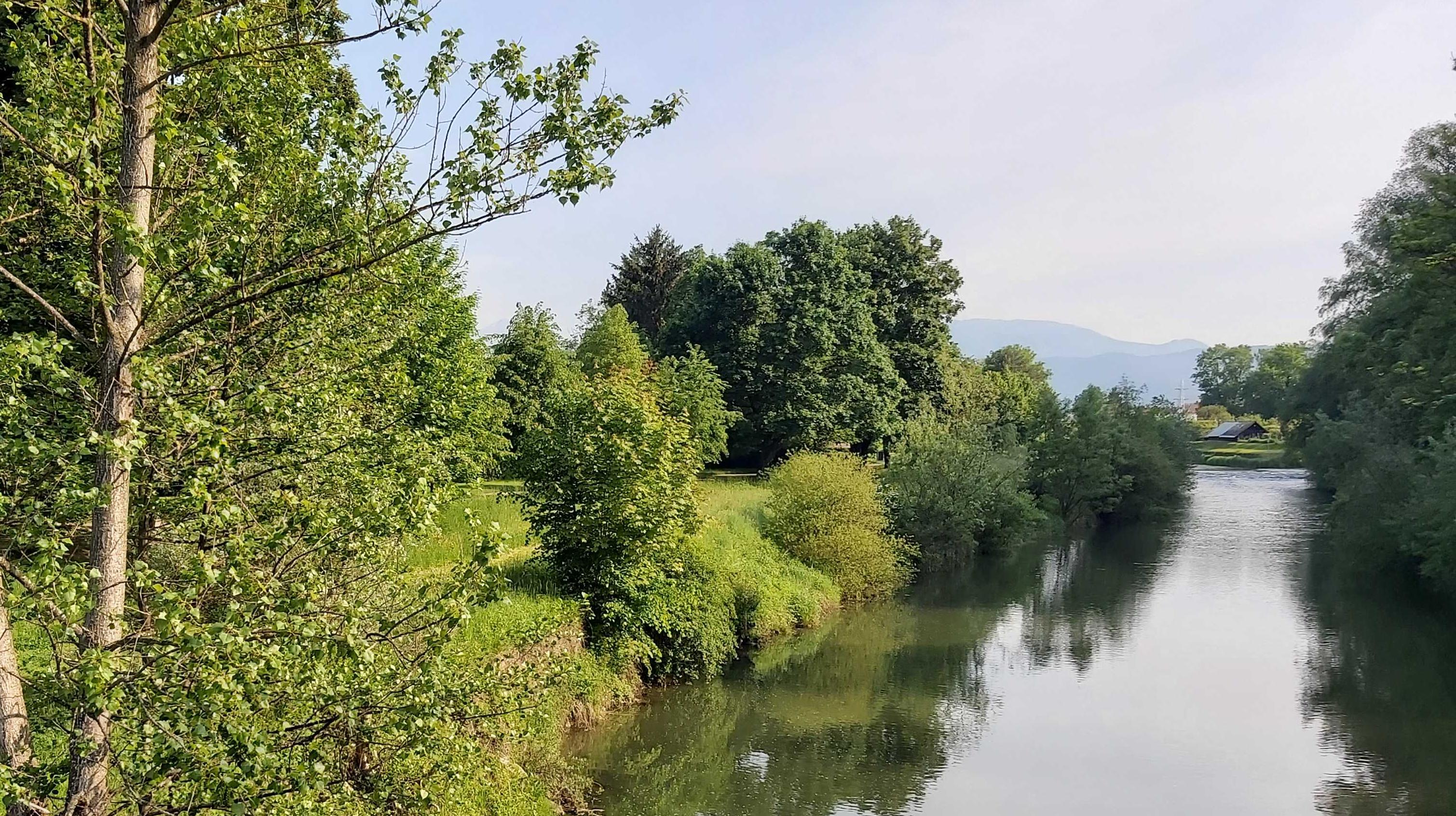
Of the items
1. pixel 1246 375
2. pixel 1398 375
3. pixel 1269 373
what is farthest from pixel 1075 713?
pixel 1246 375

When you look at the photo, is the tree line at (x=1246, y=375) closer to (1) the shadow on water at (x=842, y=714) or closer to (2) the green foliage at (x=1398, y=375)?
(2) the green foliage at (x=1398, y=375)

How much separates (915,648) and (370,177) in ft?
63.9

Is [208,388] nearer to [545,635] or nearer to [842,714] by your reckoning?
[545,635]

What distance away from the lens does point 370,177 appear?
5.00 metres

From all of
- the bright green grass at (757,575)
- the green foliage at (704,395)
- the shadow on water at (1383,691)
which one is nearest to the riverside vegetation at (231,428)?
the bright green grass at (757,575)

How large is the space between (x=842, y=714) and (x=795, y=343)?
66.5ft

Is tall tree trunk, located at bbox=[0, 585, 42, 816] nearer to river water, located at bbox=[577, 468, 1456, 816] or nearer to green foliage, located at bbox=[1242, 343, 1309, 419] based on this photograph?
river water, located at bbox=[577, 468, 1456, 816]

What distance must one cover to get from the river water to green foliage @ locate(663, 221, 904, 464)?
9315mm

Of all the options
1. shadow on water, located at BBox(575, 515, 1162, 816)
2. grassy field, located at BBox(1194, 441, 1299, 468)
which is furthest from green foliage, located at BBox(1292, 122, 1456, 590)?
grassy field, located at BBox(1194, 441, 1299, 468)

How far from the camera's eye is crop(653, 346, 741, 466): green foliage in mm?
30094

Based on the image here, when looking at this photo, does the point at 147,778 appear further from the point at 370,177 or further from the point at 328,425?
the point at 370,177

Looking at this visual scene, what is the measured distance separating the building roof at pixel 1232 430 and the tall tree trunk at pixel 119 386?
368ft

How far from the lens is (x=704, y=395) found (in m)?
32.2

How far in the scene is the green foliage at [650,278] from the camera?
56.5m
